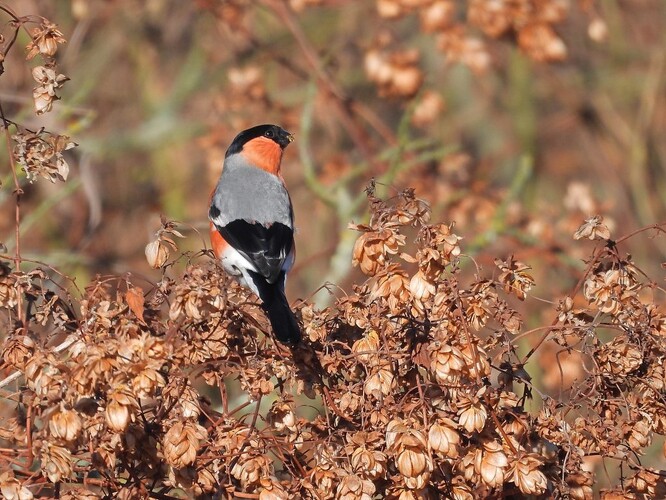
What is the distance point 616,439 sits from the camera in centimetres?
225

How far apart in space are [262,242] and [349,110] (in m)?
2.45

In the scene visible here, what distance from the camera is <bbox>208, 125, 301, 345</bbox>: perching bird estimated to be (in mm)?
3773

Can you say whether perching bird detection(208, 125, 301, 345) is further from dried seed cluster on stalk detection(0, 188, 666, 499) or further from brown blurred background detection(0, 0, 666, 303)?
dried seed cluster on stalk detection(0, 188, 666, 499)

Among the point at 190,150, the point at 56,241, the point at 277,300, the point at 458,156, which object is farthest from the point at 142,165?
the point at 277,300

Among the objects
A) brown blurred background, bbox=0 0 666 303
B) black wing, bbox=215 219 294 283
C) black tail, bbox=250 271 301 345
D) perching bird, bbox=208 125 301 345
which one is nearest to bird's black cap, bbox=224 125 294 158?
perching bird, bbox=208 125 301 345

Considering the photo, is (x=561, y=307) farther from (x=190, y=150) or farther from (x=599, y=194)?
(x=599, y=194)

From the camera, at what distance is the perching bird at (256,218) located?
377 centimetres

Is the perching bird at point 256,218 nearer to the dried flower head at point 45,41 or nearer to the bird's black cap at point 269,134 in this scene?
the bird's black cap at point 269,134

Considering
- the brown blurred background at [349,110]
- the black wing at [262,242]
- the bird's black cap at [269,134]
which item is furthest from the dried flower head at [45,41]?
the bird's black cap at [269,134]

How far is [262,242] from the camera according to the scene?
3.98m

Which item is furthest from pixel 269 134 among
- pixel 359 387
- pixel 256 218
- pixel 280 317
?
pixel 359 387

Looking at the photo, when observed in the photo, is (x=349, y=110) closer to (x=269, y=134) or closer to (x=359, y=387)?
(x=269, y=134)

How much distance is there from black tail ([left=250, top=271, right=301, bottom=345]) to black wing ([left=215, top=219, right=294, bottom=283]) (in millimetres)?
289

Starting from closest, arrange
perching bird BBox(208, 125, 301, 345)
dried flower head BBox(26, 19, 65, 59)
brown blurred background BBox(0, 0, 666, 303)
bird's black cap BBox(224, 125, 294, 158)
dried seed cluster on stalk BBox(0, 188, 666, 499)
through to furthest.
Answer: dried seed cluster on stalk BBox(0, 188, 666, 499) < dried flower head BBox(26, 19, 65, 59) < perching bird BBox(208, 125, 301, 345) < bird's black cap BBox(224, 125, 294, 158) < brown blurred background BBox(0, 0, 666, 303)
